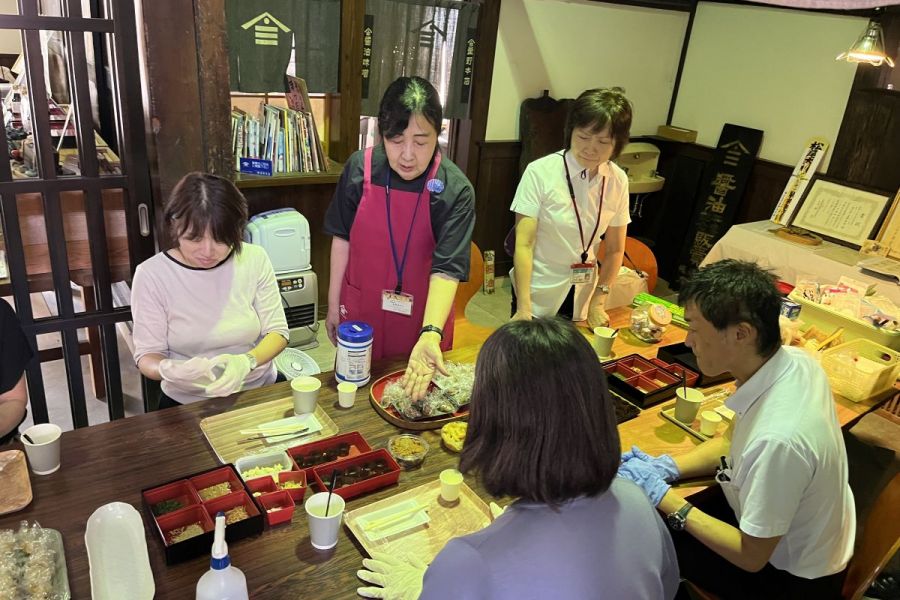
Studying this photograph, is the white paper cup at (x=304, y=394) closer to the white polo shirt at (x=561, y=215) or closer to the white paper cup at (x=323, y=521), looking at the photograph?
the white paper cup at (x=323, y=521)

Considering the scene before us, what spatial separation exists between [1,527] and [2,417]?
64cm

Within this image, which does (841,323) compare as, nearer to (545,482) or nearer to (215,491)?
(545,482)

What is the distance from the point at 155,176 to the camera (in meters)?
2.57

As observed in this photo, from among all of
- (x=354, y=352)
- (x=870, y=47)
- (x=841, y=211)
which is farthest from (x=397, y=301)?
(x=841, y=211)

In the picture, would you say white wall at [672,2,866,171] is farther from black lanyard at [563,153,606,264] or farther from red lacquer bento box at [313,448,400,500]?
red lacquer bento box at [313,448,400,500]

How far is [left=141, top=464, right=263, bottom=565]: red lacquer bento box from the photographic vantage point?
1375mm

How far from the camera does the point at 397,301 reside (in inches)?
91.7

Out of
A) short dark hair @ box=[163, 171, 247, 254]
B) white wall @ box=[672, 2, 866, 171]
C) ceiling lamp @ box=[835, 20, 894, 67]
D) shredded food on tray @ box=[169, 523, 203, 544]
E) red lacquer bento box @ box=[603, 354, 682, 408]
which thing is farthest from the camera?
white wall @ box=[672, 2, 866, 171]

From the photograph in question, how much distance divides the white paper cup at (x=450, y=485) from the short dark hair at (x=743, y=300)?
2.41ft

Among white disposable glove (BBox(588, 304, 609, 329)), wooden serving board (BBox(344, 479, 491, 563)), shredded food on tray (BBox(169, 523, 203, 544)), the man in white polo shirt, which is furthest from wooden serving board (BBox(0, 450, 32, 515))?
white disposable glove (BBox(588, 304, 609, 329))

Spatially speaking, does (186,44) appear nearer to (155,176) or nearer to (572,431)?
(155,176)

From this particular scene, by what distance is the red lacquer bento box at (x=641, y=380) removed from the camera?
86.8 inches

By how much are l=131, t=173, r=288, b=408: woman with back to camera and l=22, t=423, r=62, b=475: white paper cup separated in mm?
398

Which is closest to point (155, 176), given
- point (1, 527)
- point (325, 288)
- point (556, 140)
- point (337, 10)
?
point (1, 527)
